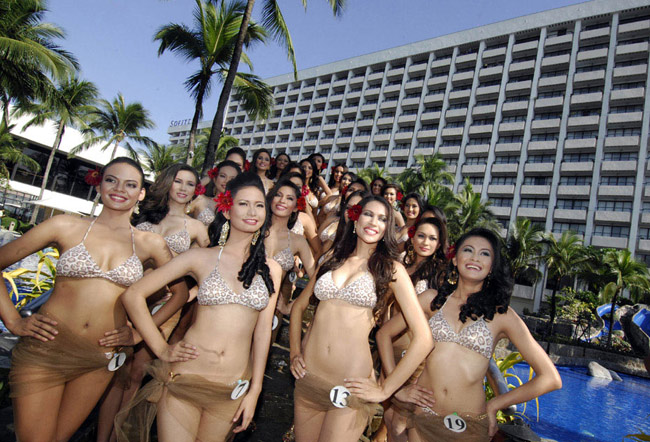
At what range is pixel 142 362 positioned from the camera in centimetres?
337

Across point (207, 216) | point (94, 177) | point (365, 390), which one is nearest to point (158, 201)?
point (207, 216)

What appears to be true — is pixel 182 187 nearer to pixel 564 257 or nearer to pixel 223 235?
pixel 223 235

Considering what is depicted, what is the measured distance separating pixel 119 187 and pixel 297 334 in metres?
1.60

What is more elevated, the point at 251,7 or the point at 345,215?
the point at 251,7

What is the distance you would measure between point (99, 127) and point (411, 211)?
102 ft

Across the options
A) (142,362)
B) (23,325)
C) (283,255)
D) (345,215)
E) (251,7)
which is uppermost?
(251,7)

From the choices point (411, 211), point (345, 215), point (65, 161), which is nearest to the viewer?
point (345, 215)

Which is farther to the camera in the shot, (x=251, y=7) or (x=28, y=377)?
(x=251, y=7)

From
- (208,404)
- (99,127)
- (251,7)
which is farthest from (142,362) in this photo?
(99,127)

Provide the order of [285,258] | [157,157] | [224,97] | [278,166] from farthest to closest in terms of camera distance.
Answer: [157,157] → [224,97] → [278,166] → [285,258]

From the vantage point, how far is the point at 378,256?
280 centimetres

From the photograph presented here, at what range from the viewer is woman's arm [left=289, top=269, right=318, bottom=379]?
2.68 m

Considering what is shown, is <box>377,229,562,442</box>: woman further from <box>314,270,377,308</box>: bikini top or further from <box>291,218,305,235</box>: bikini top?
<box>291,218,305,235</box>: bikini top

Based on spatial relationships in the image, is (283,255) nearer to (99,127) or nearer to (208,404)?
(208,404)
